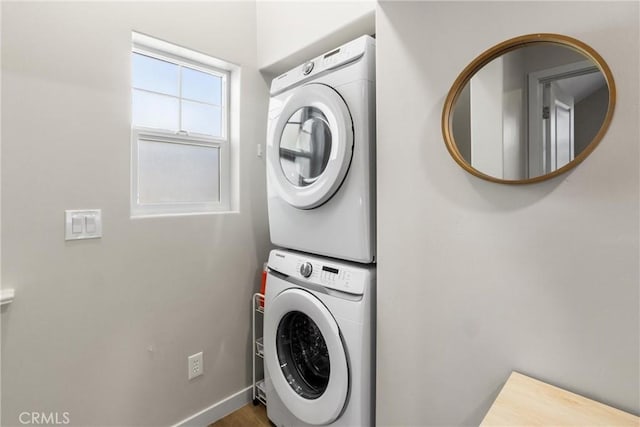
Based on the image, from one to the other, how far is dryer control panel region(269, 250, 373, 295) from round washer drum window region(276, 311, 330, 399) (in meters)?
0.23

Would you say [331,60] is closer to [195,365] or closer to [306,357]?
[306,357]

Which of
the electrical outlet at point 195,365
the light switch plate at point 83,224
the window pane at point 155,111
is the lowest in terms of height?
the electrical outlet at point 195,365

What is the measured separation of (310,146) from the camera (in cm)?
153

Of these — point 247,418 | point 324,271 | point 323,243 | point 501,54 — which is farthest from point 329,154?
point 247,418

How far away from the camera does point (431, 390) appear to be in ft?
3.90

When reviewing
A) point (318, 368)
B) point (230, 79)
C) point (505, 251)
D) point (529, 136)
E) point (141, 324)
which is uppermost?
point (230, 79)

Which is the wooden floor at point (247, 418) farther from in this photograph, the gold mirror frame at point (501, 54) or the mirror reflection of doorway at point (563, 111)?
the mirror reflection of doorway at point (563, 111)

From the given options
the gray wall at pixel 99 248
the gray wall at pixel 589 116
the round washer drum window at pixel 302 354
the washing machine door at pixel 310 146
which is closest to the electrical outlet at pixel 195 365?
the gray wall at pixel 99 248

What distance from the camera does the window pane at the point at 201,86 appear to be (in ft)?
5.91

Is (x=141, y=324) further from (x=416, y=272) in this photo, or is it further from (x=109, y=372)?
(x=416, y=272)

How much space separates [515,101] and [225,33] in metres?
1.61


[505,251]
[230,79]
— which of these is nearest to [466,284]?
[505,251]

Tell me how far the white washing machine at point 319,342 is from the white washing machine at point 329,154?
0.41 feet

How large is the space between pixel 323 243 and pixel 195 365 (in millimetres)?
1053
